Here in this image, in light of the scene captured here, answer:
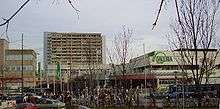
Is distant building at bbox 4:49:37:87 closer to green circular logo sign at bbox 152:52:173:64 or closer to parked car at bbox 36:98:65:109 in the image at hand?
green circular logo sign at bbox 152:52:173:64

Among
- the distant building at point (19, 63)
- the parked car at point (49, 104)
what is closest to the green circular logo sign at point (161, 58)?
the distant building at point (19, 63)

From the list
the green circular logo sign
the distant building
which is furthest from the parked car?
the distant building

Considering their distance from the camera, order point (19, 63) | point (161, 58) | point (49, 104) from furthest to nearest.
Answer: point (19, 63) < point (161, 58) < point (49, 104)

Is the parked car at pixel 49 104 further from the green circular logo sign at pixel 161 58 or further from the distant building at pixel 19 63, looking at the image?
the distant building at pixel 19 63

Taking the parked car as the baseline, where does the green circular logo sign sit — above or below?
above

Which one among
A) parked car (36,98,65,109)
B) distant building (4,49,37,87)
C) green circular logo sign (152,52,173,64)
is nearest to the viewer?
parked car (36,98,65,109)

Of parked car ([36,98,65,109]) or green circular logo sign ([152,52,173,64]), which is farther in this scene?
green circular logo sign ([152,52,173,64])

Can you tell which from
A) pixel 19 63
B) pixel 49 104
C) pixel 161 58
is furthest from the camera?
pixel 19 63

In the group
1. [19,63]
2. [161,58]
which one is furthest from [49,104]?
[19,63]

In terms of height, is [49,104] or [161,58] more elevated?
[161,58]

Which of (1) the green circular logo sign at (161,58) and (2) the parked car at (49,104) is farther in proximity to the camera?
(1) the green circular logo sign at (161,58)

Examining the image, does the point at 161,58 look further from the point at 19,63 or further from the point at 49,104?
the point at 49,104

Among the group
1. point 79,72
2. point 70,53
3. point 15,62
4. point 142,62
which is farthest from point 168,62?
point 70,53

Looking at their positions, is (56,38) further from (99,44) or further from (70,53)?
(70,53)
